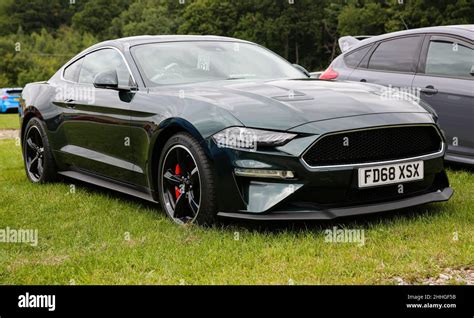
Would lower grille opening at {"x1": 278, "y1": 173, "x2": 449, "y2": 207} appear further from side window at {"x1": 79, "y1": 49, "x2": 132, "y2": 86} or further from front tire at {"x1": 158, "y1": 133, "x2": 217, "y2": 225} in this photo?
side window at {"x1": 79, "y1": 49, "x2": 132, "y2": 86}

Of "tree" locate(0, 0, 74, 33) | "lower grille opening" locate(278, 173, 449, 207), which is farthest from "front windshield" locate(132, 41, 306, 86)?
"tree" locate(0, 0, 74, 33)

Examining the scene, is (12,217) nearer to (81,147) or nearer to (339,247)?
(81,147)

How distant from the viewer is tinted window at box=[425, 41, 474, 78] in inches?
253

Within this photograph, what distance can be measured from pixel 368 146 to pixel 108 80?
226 cm

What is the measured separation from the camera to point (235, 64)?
18.7 ft

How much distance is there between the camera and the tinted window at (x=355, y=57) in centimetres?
764

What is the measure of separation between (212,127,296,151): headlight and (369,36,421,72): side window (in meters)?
3.23

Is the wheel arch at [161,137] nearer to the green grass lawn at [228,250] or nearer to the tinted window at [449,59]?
the green grass lawn at [228,250]

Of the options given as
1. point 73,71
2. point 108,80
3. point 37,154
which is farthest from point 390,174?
point 37,154

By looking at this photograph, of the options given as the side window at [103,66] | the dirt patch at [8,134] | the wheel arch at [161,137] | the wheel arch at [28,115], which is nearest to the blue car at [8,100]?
the dirt patch at [8,134]

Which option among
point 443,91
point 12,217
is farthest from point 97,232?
point 443,91

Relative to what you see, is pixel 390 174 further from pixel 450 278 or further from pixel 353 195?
pixel 450 278

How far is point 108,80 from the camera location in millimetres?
5410

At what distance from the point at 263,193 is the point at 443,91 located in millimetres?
3065
